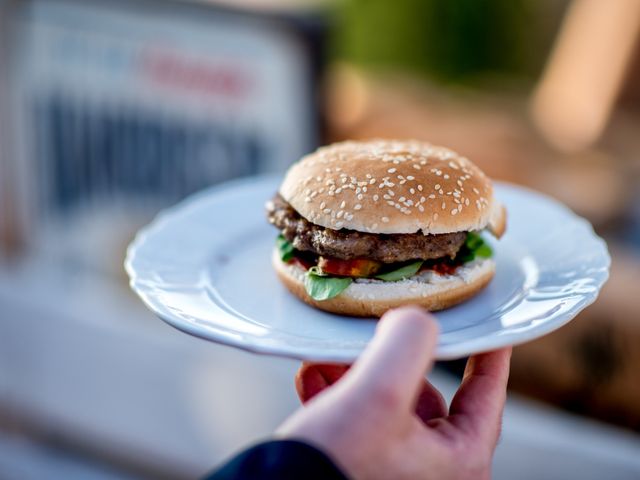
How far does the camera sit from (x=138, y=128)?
4453 millimetres

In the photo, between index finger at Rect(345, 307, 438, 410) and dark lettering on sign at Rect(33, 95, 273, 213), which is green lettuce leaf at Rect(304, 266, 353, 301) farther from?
dark lettering on sign at Rect(33, 95, 273, 213)

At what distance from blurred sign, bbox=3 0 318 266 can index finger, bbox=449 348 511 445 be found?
91.7 inches

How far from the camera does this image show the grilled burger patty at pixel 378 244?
2152 millimetres

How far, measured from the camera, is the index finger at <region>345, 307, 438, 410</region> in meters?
1.40

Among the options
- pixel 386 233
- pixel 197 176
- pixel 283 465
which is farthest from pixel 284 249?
pixel 197 176

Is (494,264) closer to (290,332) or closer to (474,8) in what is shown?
(290,332)

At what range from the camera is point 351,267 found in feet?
7.09

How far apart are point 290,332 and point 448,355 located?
49 cm

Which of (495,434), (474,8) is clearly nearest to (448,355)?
(495,434)

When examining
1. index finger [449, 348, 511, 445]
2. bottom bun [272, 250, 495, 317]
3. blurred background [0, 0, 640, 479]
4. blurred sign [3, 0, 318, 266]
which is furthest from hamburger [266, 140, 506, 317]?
blurred sign [3, 0, 318, 266]

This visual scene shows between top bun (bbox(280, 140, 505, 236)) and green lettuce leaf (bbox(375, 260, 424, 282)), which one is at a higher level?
top bun (bbox(280, 140, 505, 236))

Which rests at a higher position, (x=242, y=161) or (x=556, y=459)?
(x=242, y=161)

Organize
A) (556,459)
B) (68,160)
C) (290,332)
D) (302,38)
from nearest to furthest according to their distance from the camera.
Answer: (290,332)
(556,459)
(302,38)
(68,160)

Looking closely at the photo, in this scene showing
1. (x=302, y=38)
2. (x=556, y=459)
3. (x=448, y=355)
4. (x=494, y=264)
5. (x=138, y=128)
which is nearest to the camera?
(x=448, y=355)
